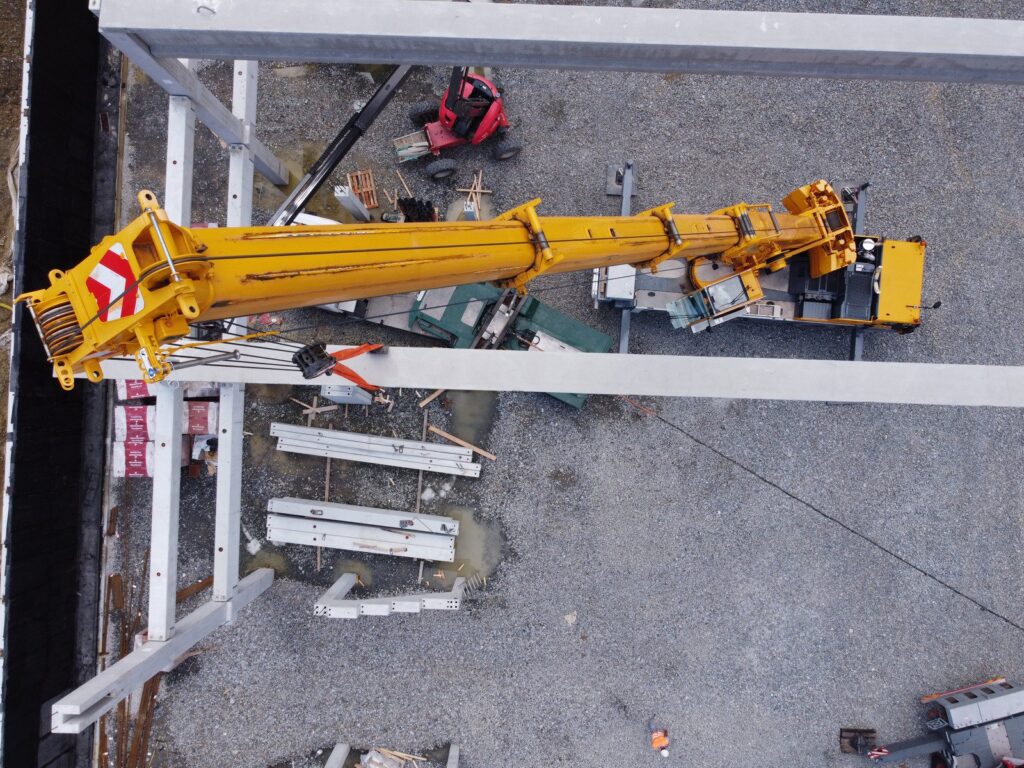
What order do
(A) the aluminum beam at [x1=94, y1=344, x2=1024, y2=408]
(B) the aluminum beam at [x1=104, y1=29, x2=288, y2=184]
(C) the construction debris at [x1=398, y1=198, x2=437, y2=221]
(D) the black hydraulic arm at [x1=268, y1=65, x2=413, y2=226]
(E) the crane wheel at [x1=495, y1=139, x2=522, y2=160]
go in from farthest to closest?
1. (E) the crane wheel at [x1=495, y1=139, x2=522, y2=160]
2. (C) the construction debris at [x1=398, y1=198, x2=437, y2=221]
3. (D) the black hydraulic arm at [x1=268, y1=65, x2=413, y2=226]
4. (A) the aluminum beam at [x1=94, y1=344, x2=1024, y2=408]
5. (B) the aluminum beam at [x1=104, y1=29, x2=288, y2=184]

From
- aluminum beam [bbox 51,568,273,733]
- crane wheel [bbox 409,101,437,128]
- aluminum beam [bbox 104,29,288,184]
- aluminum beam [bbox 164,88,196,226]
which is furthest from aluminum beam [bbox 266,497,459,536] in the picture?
crane wheel [bbox 409,101,437,128]

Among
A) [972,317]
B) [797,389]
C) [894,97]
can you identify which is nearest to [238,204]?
[797,389]

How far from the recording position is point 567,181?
868cm

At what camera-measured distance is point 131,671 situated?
591 cm

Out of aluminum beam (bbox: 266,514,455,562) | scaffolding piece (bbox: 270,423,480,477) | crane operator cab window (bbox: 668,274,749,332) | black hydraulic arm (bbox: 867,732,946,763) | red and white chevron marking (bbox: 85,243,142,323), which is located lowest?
black hydraulic arm (bbox: 867,732,946,763)

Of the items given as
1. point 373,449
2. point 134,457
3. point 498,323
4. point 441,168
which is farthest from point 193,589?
point 441,168

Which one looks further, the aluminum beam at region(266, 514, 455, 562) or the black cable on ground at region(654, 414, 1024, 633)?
the black cable on ground at region(654, 414, 1024, 633)

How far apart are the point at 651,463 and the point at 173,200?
22.8 feet

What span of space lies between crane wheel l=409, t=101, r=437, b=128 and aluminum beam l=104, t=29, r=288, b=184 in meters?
2.07

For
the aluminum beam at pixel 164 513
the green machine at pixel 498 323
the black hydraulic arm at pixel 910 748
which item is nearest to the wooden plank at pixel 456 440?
the green machine at pixel 498 323

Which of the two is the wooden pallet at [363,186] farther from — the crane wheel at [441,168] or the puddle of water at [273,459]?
the puddle of water at [273,459]

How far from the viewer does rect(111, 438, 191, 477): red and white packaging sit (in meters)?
8.04

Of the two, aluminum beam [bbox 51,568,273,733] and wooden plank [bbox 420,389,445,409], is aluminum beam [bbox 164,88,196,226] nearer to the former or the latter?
wooden plank [bbox 420,389,445,409]

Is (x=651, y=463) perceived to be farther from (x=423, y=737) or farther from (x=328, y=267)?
(x=328, y=267)
